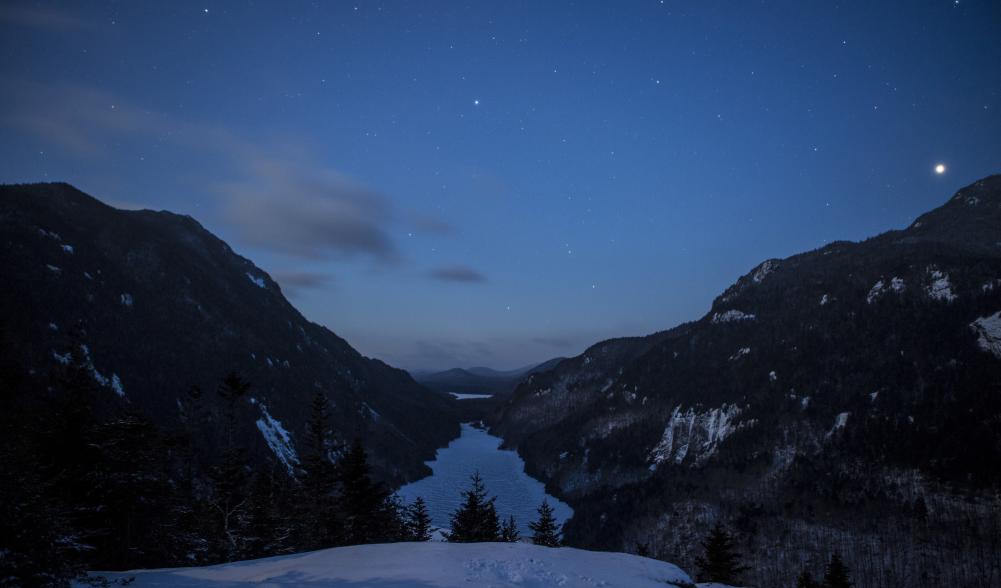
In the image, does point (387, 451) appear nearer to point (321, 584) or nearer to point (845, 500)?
point (845, 500)

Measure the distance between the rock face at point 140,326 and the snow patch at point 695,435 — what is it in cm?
Answer: 10490

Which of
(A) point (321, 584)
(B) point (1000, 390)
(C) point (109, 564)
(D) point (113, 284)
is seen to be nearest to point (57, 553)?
(A) point (321, 584)

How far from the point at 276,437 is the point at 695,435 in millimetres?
161752

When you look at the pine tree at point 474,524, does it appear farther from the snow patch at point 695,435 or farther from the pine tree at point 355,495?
the snow patch at point 695,435

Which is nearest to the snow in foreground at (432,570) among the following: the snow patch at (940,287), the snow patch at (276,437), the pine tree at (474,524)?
the pine tree at (474,524)

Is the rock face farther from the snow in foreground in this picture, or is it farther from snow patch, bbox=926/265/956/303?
snow patch, bbox=926/265/956/303

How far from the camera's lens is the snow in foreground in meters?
13.9

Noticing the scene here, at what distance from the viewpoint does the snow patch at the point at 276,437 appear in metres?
130

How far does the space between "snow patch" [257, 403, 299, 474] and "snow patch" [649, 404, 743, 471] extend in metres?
138

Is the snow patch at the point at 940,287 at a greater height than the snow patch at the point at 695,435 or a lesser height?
greater

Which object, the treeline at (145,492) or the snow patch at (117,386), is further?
the snow patch at (117,386)

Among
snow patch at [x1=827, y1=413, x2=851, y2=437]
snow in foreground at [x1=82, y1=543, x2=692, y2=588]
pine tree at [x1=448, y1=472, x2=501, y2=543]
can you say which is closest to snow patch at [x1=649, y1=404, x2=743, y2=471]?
snow patch at [x1=827, y1=413, x2=851, y2=437]

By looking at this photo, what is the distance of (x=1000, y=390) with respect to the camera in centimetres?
13075

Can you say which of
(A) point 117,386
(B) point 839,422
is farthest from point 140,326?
(B) point 839,422
